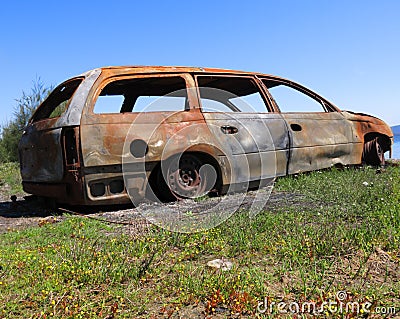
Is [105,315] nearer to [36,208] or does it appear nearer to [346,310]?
[346,310]

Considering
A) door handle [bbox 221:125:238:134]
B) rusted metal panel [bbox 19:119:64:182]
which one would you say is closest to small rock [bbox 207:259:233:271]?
rusted metal panel [bbox 19:119:64:182]

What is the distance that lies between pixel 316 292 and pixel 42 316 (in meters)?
1.58

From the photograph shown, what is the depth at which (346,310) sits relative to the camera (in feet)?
7.32

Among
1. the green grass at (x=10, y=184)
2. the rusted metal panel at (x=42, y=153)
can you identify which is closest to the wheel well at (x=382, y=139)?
the rusted metal panel at (x=42, y=153)

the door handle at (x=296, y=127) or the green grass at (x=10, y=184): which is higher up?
the door handle at (x=296, y=127)

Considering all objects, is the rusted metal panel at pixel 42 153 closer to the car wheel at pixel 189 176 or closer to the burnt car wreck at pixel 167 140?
the burnt car wreck at pixel 167 140

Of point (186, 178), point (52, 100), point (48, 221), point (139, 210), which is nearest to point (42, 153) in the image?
point (48, 221)

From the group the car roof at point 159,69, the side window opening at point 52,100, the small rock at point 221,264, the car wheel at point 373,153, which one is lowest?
the small rock at point 221,264

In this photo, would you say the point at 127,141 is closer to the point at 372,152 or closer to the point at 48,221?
the point at 48,221

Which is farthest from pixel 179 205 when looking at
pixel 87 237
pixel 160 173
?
pixel 87 237
